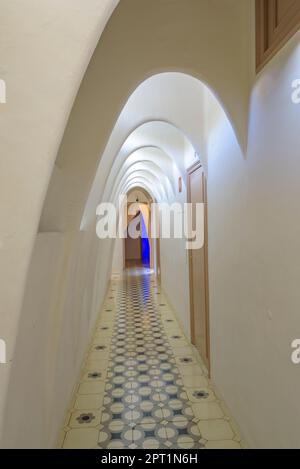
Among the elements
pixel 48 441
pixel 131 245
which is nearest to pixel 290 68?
pixel 48 441

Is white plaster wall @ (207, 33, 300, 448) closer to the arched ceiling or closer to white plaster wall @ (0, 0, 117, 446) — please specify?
the arched ceiling

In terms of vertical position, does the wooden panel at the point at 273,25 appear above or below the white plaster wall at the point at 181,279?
above

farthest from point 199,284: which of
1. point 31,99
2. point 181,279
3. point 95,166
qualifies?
point 31,99

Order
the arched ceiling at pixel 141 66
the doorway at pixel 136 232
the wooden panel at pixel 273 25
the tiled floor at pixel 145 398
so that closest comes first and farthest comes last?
the wooden panel at pixel 273 25 < the arched ceiling at pixel 141 66 < the tiled floor at pixel 145 398 < the doorway at pixel 136 232

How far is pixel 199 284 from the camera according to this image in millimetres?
4109

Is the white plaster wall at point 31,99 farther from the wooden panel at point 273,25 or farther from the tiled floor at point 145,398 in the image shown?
the tiled floor at point 145,398

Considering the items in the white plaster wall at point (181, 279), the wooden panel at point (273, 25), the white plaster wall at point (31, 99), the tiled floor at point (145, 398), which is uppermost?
the wooden panel at point (273, 25)

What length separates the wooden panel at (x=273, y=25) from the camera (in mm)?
1619

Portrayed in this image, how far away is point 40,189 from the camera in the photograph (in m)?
1.04

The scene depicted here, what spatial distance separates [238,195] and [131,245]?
553 inches

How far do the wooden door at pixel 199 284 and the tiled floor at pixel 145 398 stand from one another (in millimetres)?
260

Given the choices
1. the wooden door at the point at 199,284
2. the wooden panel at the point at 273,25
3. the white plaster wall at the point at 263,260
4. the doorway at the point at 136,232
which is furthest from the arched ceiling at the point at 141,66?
the doorway at the point at 136,232
